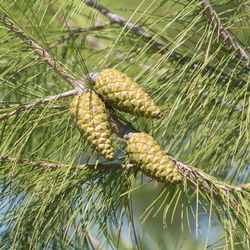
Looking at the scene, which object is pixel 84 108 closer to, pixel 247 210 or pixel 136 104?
pixel 136 104

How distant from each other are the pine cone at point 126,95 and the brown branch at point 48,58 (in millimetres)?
54

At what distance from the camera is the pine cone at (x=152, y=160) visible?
2.02 feet

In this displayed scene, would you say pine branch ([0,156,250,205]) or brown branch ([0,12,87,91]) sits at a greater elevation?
brown branch ([0,12,87,91])

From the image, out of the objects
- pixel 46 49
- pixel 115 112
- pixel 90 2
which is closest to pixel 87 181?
pixel 115 112

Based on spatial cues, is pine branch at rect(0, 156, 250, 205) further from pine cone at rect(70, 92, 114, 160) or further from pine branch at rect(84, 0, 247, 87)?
pine branch at rect(84, 0, 247, 87)

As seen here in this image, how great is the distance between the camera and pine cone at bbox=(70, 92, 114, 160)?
0.62 meters

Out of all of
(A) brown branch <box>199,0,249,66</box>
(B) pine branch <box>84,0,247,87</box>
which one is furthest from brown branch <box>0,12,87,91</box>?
(A) brown branch <box>199,0,249,66</box>

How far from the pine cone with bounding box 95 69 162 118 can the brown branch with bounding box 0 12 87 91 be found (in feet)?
0.18

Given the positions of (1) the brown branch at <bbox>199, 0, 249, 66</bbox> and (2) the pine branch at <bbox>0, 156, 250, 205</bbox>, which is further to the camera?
(1) the brown branch at <bbox>199, 0, 249, 66</bbox>

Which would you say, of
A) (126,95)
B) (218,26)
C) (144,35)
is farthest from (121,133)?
(144,35)

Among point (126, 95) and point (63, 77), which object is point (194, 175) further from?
point (63, 77)

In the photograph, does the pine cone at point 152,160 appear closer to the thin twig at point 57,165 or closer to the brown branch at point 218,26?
the thin twig at point 57,165

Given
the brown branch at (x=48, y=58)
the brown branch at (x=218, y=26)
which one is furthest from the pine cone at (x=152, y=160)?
the brown branch at (x=218, y=26)

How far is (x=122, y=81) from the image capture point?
0.64m
